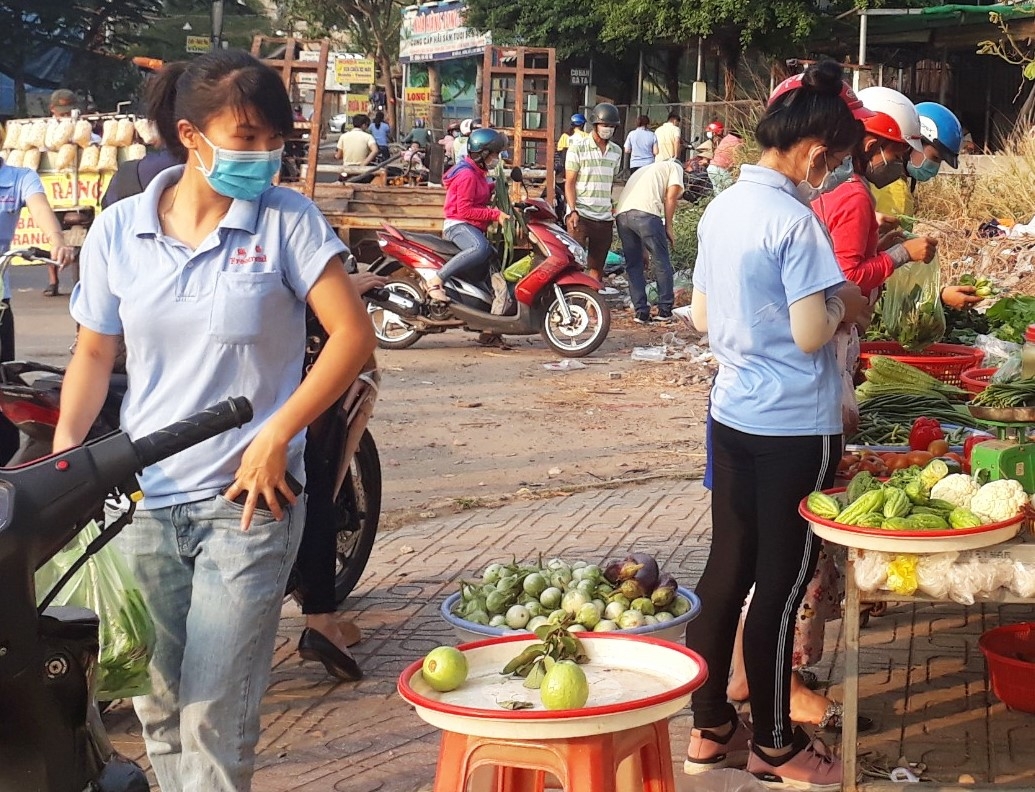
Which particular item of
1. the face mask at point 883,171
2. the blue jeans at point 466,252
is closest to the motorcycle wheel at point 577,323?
the blue jeans at point 466,252

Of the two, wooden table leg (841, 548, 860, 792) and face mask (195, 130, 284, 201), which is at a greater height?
face mask (195, 130, 284, 201)

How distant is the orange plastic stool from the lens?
2535 millimetres

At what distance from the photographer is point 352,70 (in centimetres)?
3919

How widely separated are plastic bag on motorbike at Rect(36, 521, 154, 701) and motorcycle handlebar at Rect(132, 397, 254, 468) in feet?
1.94

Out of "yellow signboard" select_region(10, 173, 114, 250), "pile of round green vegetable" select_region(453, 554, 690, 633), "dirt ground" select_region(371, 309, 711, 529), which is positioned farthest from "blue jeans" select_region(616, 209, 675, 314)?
"pile of round green vegetable" select_region(453, 554, 690, 633)

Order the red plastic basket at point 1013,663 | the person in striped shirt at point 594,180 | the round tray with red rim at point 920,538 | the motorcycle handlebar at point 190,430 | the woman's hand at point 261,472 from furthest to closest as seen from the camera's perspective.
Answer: the person in striped shirt at point 594,180, the red plastic basket at point 1013,663, the round tray with red rim at point 920,538, the woman's hand at point 261,472, the motorcycle handlebar at point 190,430

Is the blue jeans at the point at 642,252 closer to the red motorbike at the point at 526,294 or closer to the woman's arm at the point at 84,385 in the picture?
the red motorbike at the point at 526,294

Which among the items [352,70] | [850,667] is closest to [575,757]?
[850,667]

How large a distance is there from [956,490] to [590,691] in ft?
5.22

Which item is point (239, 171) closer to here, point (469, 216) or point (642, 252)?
point (469, 216)

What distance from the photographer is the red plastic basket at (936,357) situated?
5.97 m

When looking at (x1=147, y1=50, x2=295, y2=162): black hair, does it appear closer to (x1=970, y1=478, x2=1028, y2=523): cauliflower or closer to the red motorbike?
(x1=970, y1=478, x2=1028, y2=523): cauliflower

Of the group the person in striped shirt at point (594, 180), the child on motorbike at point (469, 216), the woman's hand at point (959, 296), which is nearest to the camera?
the woman's hand at point (959, 296)

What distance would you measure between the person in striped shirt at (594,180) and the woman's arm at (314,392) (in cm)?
1232
